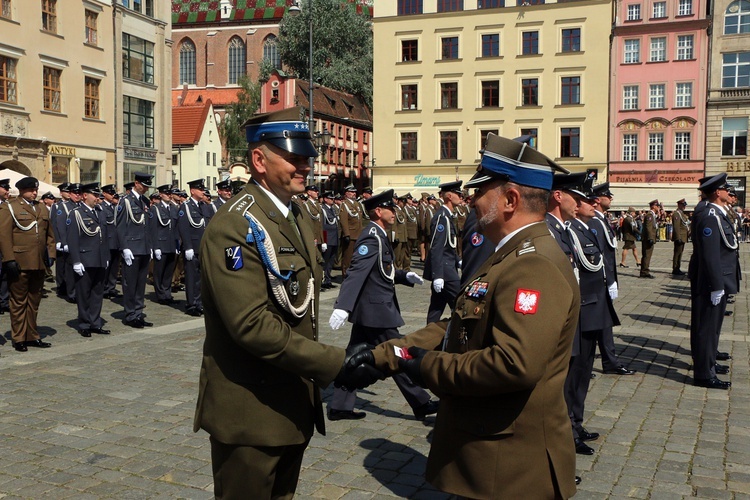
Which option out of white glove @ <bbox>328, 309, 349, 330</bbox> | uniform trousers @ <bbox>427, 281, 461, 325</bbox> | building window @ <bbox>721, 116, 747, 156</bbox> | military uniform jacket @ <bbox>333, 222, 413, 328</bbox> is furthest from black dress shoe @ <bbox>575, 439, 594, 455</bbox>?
building window @ <bbox>721, 116, 747, 156</bbox>

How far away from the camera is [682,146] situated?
46.6m

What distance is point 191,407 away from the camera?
6.76m

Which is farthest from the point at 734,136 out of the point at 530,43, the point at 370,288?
the point at 370,288

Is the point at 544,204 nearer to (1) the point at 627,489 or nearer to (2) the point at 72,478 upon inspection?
(1) the point at 627,489

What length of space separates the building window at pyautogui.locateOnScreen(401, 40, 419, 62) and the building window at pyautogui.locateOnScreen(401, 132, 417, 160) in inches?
205

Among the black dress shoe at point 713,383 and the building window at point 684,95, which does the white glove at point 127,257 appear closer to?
the black dress shoe at point 713,383

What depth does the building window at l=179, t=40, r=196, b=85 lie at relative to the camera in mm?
92188

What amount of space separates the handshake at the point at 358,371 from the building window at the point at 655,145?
4785cm

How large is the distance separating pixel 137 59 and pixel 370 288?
1339 inches

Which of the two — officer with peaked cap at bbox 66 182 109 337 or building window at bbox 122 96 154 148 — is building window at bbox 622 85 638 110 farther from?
officer with peaked cap at bbox 66 182 109 337

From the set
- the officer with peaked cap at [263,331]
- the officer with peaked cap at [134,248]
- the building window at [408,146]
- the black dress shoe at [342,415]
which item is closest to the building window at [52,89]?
the officer with peaked cap at [134,248]

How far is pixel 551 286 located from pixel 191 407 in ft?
16.2

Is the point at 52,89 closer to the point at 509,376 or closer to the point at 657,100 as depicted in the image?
the point at 509,376

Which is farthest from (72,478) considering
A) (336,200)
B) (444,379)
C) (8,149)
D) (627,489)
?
(8,149)
